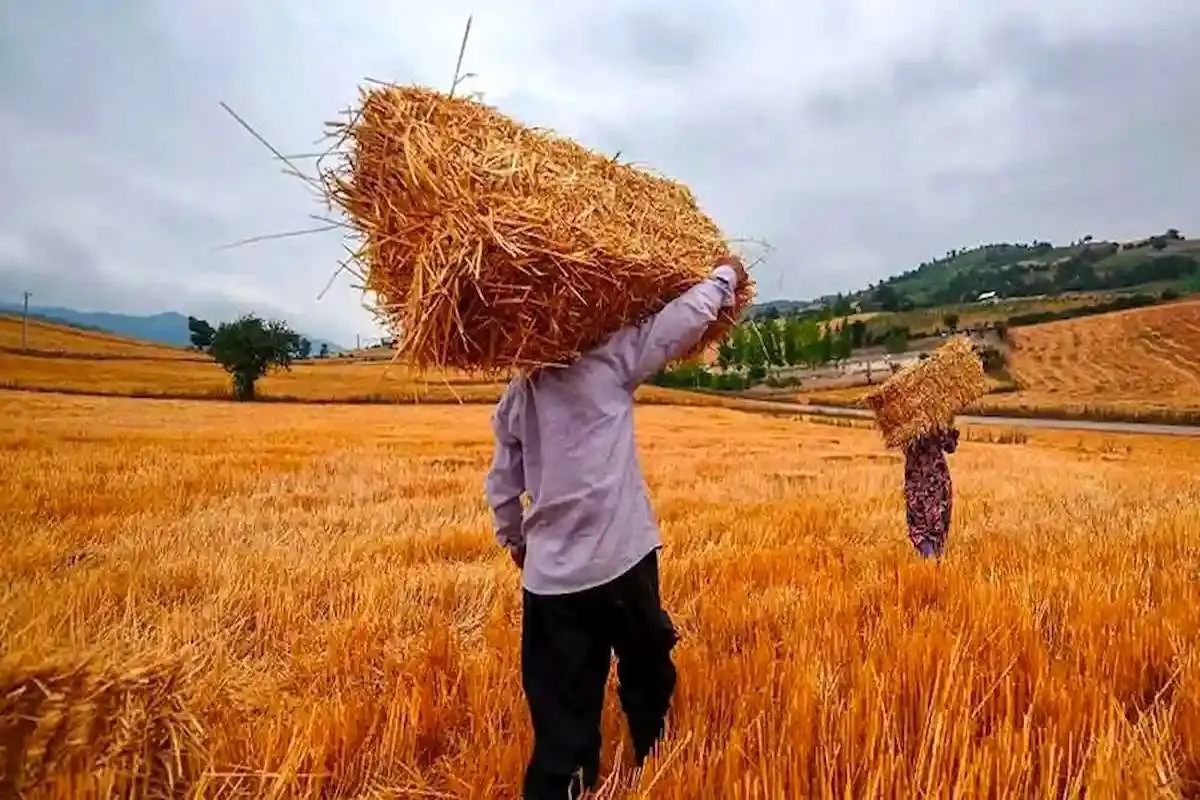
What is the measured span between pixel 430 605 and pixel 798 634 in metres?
2.13

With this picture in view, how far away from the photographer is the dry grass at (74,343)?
6197 centimetres

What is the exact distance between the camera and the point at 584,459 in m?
2.80

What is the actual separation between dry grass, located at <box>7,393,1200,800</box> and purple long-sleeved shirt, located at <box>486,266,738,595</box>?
62 cm

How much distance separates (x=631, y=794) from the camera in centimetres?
220

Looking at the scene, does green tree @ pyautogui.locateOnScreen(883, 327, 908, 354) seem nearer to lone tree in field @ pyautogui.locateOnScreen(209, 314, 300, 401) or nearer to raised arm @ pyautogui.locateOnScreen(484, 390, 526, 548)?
lone tree in field @ pyautogui.locateOnScreen(209, 314, 300, 401)

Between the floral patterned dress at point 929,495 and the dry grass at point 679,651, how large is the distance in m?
0.37

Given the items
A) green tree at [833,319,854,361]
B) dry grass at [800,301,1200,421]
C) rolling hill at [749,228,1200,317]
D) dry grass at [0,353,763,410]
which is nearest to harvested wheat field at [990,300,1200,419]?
dry grass at [800,301,1200,421]

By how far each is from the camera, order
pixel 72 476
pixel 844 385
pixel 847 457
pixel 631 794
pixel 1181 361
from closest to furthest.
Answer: pixel 631 794 → pixel 72 476 → pixel 847 457 → pixel 1181 361 → pixel 844 385

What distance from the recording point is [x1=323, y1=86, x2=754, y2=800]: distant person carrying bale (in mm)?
2682

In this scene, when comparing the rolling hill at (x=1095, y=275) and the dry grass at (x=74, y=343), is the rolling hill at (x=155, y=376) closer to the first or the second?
the dry grass at (x=74, y=343)

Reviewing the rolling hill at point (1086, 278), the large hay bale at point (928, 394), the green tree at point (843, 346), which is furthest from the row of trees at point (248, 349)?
the rolling hill at point (1086, 278)

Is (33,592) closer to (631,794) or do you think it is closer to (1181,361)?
(631,794)

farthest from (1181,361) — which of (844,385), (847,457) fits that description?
(847,457)

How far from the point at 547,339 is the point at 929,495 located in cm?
528
